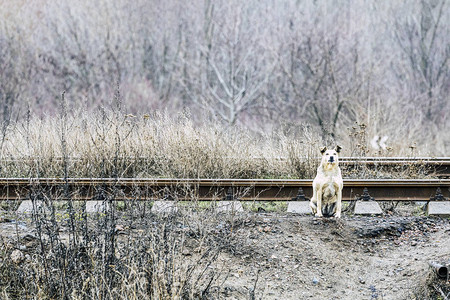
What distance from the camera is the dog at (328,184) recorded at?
6.84m

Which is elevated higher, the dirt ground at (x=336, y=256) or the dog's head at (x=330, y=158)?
the dog's head at (x=330, y=158)

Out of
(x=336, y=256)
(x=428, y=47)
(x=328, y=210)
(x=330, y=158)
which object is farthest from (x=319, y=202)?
(x=428, y=47)

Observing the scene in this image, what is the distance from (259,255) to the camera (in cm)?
625

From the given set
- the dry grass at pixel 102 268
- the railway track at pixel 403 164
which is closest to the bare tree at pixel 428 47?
the railway track at pixel 403 164

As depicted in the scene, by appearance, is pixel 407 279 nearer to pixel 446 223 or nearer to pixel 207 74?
pixel 446 223

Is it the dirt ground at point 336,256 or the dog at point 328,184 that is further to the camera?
the dog at point 328,184

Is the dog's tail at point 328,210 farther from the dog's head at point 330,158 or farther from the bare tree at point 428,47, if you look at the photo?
the bare tree at point 428,47

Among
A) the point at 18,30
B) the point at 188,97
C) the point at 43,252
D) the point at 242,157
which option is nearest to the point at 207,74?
the point at 188,97

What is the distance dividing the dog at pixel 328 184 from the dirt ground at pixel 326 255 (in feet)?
0.54

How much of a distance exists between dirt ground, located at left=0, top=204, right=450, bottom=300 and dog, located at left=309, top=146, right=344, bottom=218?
0.16 meters

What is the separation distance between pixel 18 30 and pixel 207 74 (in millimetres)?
11443

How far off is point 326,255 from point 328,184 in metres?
0.97

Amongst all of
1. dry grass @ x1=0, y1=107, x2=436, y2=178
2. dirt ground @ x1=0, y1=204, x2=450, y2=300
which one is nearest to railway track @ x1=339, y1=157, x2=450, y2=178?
dry grass @ x1=0, y1=107, x2=436, y2=178

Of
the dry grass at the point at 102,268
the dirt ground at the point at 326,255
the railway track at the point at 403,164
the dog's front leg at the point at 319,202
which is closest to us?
the dry grass at the point at 102,268
